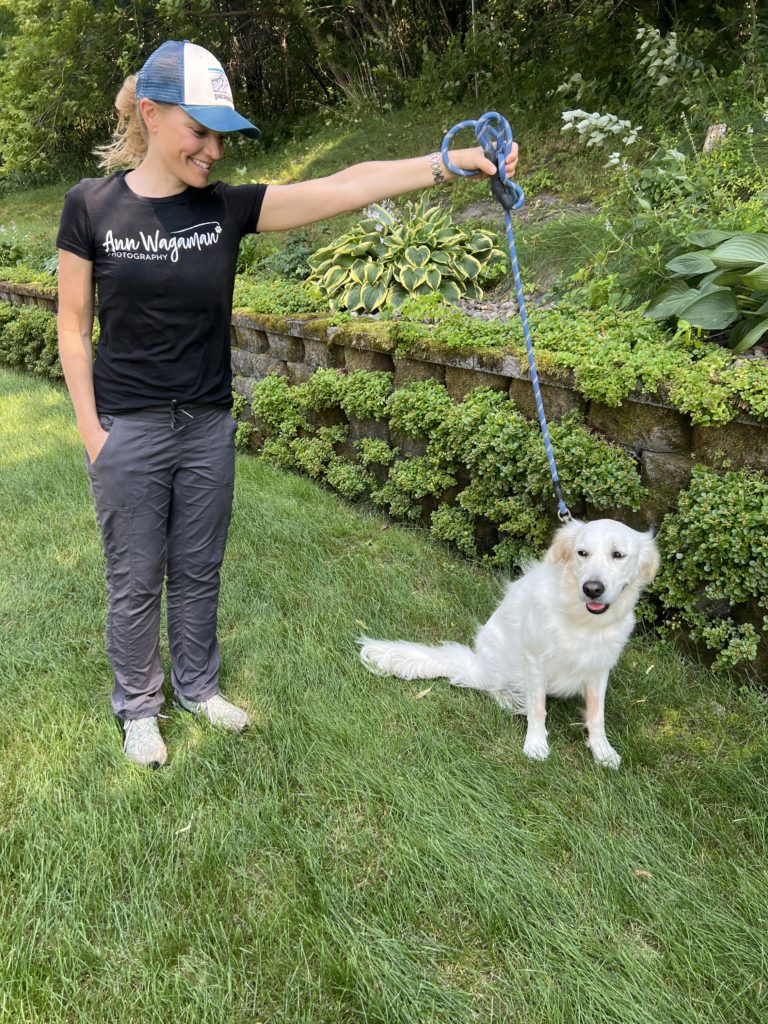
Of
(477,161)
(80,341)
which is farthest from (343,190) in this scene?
(80,341)

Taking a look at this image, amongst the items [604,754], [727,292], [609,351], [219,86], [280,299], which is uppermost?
[219,86]

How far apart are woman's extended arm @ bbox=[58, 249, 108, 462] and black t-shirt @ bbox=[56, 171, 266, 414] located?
44 mm

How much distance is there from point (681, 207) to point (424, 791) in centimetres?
323

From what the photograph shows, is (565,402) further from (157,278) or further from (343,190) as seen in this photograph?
(157,278)

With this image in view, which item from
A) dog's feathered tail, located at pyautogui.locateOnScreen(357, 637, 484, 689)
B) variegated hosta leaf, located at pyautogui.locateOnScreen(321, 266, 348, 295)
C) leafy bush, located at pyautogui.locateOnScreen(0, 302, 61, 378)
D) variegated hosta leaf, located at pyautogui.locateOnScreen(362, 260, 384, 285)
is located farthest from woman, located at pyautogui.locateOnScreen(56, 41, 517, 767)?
leafy bush, located at pyautogui.locateOnScreen(0, 302, 61, 378)

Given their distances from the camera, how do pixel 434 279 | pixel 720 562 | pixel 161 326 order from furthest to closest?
pixel 434 279
pixel 720 562
pixel 161 326

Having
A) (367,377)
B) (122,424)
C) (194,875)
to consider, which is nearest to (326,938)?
(194,875)

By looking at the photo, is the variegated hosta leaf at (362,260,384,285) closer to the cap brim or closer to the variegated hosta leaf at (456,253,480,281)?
the variegated hosta leaf at (456,253,480,281)

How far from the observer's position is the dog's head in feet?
7.26

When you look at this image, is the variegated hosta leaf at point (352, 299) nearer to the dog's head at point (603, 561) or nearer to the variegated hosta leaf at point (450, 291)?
the variegated hosta leaf at point (450, 291)

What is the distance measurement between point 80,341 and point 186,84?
83cm

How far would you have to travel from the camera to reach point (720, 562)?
2.66 meters

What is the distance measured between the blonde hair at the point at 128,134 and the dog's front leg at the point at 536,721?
2.23 metres

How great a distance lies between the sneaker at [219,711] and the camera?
266cm
